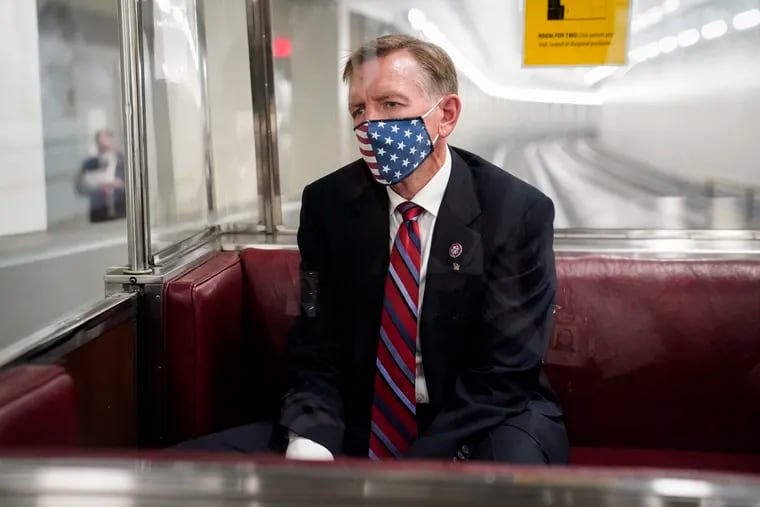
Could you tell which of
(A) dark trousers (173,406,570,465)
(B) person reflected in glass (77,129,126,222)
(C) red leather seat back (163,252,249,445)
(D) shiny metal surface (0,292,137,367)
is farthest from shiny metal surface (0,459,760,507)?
A: (B) person reflected in glass (77,129,126,222)

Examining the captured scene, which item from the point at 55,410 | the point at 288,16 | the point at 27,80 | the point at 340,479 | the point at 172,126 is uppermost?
the point at 288,16

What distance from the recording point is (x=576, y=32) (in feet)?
6.89

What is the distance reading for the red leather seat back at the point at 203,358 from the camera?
6.06 feet

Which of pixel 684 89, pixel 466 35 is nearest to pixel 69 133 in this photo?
pixel 466 35

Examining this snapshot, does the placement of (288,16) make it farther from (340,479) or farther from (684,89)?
(340,479)

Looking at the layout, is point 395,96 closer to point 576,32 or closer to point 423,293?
point 423,293

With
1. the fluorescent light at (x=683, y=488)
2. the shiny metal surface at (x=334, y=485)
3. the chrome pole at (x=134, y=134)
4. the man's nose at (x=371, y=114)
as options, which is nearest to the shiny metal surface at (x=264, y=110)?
the chrome pole at (x=134, y=134)

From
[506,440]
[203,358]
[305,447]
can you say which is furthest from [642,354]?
[203,358]

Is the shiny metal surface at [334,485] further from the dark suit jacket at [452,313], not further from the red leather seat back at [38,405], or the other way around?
the dark suit jacket at [452,313]

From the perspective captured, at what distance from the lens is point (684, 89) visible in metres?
2.14

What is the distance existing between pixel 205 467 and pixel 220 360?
4.02 ft

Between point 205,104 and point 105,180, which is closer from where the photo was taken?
point 205,104

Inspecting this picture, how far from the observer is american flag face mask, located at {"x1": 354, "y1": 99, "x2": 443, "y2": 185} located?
1595 millimetres

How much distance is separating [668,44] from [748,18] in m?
0.22
